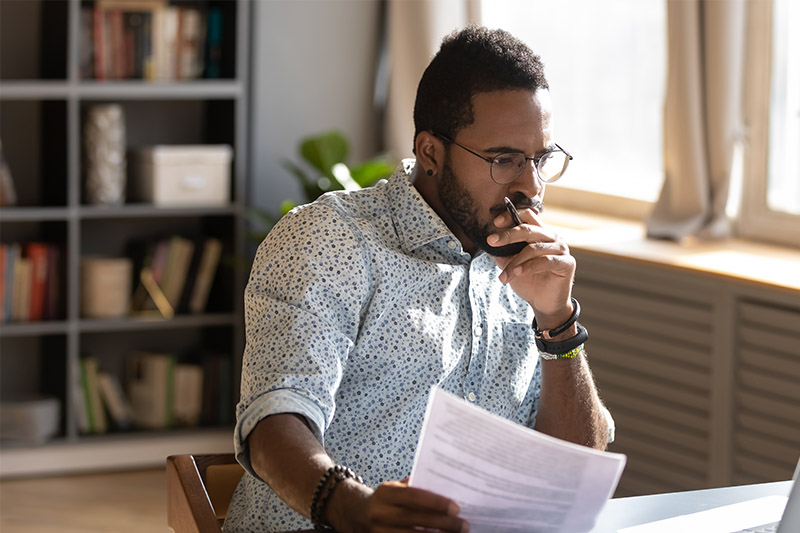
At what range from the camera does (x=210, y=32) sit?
3771 millimetres

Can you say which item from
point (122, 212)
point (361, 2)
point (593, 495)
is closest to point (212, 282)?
point (122, 212)

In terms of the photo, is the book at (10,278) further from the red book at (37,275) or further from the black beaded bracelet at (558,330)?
the black beaded bracelet at (558,330)

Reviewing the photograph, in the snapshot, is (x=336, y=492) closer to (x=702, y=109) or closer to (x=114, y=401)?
(x=702, y=109)

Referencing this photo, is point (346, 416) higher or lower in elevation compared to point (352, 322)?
lower

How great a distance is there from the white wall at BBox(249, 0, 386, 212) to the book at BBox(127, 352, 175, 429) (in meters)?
0.65

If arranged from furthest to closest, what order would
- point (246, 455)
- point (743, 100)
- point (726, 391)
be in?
point (743, 100) < point (726, 391) < point (246, 455)

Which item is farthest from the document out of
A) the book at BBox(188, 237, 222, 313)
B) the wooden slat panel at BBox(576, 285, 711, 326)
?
the book at BBox(188, 237, 222, 313)

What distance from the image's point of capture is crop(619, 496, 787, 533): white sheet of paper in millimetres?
1342

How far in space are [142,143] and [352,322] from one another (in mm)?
2553

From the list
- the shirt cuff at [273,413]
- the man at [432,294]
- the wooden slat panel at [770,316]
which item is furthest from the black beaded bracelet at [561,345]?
the wooden slat panel at [770,316]

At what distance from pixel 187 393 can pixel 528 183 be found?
247 centimetres

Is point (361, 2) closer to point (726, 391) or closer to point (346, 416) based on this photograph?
point (726, 391)

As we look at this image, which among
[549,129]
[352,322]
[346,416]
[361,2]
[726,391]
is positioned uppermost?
[361,2]

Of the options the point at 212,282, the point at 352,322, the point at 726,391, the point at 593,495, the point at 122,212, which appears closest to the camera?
the point at 593,495
